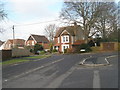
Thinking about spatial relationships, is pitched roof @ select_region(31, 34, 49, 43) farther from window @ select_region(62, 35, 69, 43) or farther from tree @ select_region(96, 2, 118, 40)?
tree @ select_region(96, 2, 118, 40)

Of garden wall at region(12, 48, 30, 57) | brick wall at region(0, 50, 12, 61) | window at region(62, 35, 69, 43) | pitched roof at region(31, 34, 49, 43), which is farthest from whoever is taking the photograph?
pitched roof at region(31, 34, 49, 43)

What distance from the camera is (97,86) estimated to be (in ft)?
25.1

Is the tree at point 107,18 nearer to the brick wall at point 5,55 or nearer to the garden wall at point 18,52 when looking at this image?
the garden wall at point 18,52

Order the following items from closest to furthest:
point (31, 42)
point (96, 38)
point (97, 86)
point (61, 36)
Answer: point (97, 86) < point (96, 38) < point (61, 36) < point (31, 42)

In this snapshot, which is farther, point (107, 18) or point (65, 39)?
point (65, 39)

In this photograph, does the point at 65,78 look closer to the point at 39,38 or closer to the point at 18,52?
the point at 18,52

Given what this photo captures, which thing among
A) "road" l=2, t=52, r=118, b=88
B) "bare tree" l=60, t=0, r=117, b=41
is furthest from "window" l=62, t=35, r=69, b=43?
"road" l=2, t=52, r=118, b=88

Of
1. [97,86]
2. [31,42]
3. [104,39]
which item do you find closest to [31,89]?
[97,86]

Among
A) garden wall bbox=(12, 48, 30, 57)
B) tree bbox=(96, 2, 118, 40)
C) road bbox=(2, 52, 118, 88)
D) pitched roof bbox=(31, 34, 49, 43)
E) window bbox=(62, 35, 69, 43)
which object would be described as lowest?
road bbox=(2, 52, 118, 88)

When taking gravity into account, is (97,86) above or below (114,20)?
below

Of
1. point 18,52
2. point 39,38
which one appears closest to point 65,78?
point 18,52

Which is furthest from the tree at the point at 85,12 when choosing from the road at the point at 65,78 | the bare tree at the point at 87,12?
the road at the point at 65,78

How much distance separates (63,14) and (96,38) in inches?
507

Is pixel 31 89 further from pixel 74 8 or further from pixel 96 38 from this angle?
pixel 96 38
